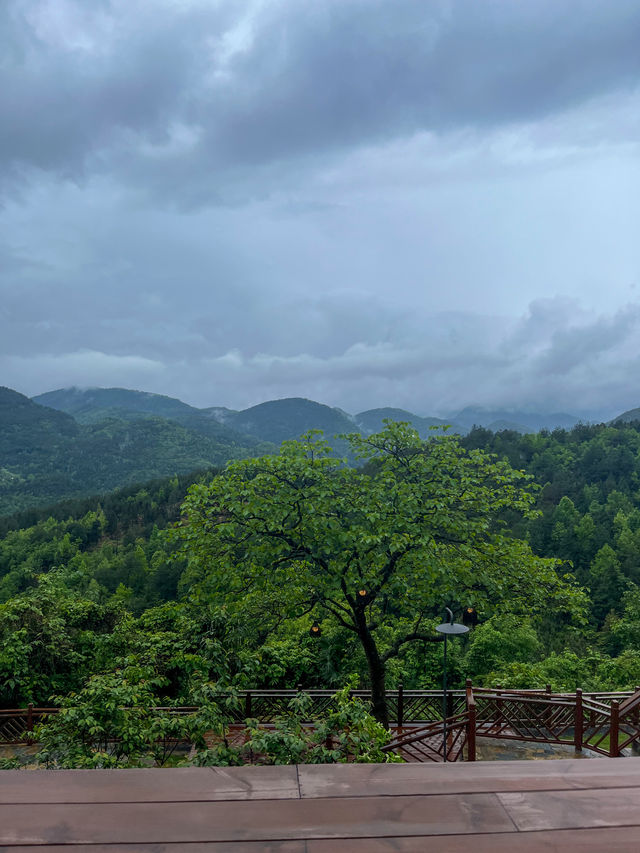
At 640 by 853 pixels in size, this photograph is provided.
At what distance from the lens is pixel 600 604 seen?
35.7 meters

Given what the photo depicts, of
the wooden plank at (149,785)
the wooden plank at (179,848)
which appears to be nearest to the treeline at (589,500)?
the wooden plank at (149,785)

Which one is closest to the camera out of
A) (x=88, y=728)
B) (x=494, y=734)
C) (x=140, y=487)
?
(x=88, y=728)

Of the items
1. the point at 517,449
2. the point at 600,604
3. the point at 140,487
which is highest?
the point at 517,449

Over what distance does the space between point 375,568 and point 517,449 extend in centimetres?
6426

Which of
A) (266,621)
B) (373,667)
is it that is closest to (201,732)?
(373,667)

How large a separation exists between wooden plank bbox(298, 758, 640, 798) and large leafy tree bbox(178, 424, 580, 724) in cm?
553

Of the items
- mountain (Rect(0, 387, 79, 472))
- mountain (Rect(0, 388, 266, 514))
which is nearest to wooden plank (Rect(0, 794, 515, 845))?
mountain (Rect(0, 388, 266, 514))

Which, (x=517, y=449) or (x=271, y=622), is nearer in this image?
(x=271, y=622)

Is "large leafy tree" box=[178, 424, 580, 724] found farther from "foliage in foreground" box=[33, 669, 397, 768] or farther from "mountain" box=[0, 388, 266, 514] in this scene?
"mountain" box=[0, 388, 266, 514]

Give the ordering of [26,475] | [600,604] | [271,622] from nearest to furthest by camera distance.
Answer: [271,622]
[600,604]
[26,475]

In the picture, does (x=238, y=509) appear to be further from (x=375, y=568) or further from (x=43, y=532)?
(x=43, y=532)

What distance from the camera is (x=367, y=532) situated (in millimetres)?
7449

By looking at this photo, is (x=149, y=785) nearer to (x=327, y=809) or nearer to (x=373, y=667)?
(x=327, y=809)

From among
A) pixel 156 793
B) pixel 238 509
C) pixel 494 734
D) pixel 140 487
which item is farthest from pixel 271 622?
pixel 140 487
